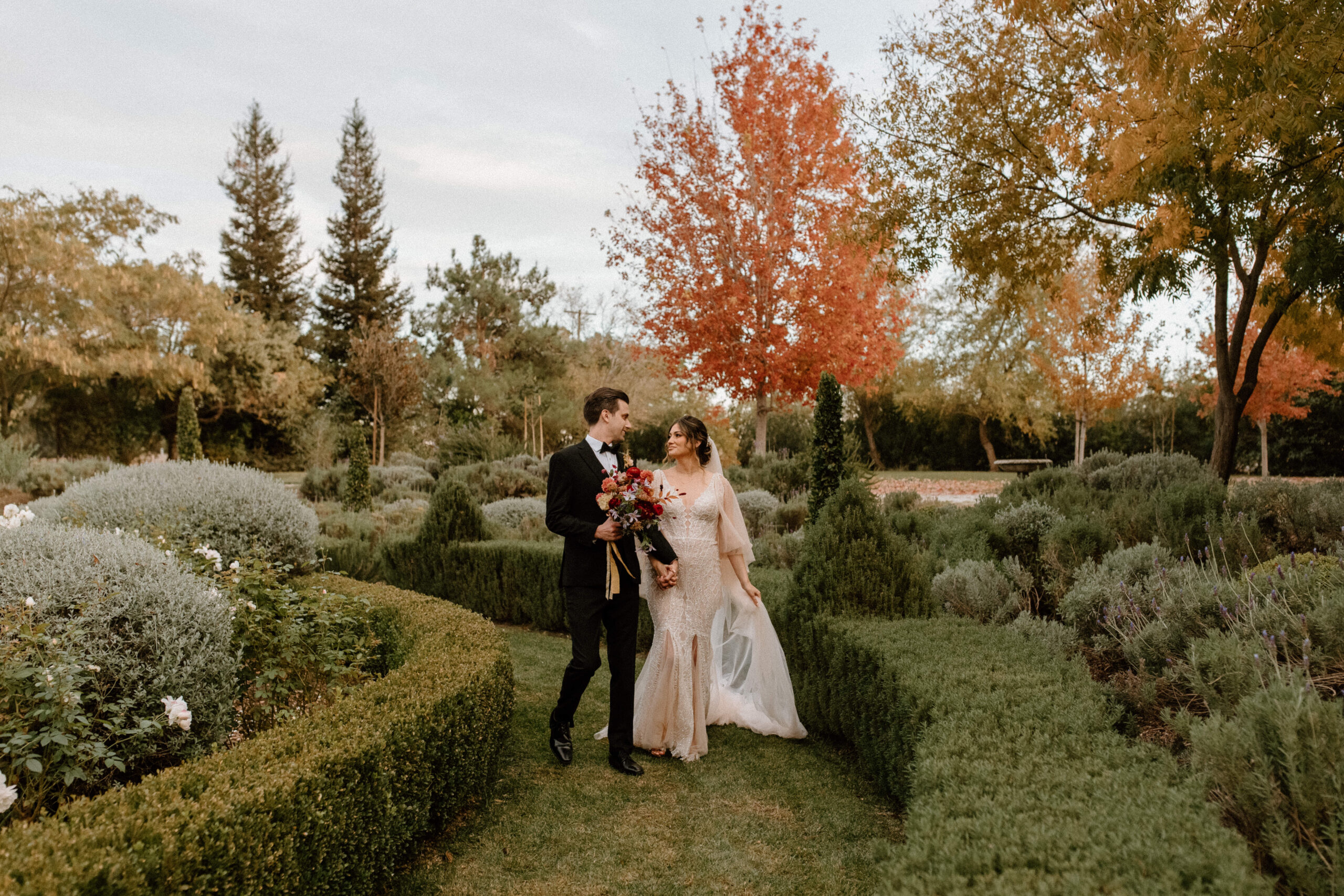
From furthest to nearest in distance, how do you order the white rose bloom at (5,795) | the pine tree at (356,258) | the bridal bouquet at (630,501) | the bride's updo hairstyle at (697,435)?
the pine tree at (356,258), the bride's updo hairstyle at (697,435), the bridal bouquet at (630,501), the white rose bloom at (5,795)

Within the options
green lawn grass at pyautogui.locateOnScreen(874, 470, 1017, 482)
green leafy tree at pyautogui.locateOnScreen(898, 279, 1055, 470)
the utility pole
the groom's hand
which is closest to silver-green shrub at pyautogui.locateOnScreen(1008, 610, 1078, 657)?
the groom's hand

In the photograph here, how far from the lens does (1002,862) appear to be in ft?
6.38

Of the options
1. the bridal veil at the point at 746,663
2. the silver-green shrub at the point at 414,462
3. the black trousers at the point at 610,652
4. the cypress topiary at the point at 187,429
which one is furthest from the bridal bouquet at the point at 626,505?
the cypress topiary at the point at 187,429

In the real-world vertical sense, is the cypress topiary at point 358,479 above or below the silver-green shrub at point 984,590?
above

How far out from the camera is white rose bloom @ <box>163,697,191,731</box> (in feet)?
9.88

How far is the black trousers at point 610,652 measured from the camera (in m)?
4.33

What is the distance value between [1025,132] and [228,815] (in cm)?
991

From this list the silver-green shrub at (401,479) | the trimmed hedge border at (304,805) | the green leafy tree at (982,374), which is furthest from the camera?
the green leafy tree at (982,374)

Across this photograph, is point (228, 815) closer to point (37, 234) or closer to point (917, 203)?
point (917, 203)

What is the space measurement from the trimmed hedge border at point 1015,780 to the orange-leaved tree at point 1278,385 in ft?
71.8

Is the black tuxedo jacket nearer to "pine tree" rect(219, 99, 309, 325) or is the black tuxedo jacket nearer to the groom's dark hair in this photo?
the groom's dark hair

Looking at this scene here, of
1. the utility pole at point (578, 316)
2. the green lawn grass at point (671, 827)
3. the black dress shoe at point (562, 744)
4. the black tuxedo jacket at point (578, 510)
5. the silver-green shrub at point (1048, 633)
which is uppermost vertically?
the utility pole at point (578, 316)

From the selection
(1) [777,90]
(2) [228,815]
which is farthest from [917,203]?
(2) [228,815]

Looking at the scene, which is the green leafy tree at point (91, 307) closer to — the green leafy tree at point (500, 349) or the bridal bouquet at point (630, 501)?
the green leafy tree at point (500, 349)
